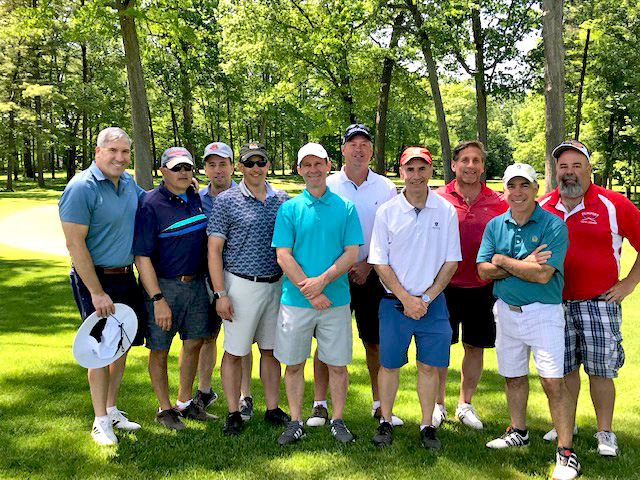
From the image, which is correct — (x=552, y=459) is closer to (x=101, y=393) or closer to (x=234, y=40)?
(x=101, y=393)

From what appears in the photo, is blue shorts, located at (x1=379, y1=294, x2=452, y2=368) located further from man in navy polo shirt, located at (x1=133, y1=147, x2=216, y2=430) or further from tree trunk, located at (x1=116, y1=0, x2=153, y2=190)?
tree trunk, located at (x1=116, y1=0, x2=153, y2=190)

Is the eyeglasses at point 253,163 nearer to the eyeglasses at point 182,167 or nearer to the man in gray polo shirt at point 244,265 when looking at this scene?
the man in gray polo shirt at point 244,265

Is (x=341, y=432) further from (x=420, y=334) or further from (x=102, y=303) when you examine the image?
(x=102, y=303)

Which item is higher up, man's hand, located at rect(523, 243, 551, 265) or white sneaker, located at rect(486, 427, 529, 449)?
man's hand, located at rect(523, 243, 551, 265)

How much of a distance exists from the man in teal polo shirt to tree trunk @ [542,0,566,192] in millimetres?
5262

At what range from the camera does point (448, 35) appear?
18.7 m

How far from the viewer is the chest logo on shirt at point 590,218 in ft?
12.9

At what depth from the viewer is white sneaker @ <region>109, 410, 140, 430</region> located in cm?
439

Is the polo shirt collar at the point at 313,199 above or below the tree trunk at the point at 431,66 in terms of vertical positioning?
below

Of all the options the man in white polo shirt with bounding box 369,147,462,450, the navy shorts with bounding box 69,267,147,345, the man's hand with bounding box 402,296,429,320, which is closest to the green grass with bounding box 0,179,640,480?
the man in white polo shirt with bounding box 369,147,462,450

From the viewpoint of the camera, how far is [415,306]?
13.0 ft

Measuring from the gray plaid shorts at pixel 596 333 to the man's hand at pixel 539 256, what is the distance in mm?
627

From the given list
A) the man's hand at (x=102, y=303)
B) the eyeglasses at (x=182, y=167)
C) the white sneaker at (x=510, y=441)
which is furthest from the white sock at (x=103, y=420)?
the white sneaker at (x=510, y=441)

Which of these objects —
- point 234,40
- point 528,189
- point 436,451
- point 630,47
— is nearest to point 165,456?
point 436,451
